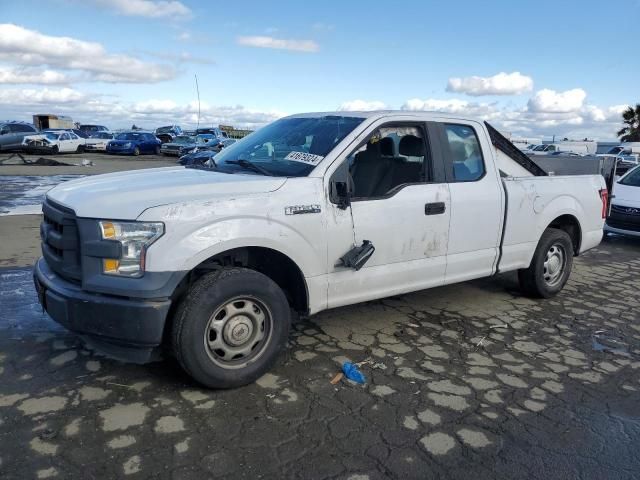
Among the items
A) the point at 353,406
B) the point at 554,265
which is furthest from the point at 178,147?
the point at 353,406

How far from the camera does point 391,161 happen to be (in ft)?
15.5

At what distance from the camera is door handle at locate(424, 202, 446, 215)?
4.43 m

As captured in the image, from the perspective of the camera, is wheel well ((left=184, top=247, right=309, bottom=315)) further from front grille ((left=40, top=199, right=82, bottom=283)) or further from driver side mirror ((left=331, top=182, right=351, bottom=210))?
front grille ((left=40, top=199, right=82, bottom=283))

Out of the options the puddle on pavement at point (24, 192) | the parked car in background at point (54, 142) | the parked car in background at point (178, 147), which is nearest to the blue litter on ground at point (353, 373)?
the puddle on pavement at point (24, 192)

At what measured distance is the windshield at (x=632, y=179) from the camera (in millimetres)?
10273

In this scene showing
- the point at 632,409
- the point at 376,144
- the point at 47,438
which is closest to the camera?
the point at 47,438

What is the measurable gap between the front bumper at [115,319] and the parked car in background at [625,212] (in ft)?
27.9

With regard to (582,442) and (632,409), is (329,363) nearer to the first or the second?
(582,442)

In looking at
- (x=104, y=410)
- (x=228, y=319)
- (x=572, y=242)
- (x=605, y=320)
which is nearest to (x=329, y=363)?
(x=228, y=319)

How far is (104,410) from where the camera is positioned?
326 centimetres

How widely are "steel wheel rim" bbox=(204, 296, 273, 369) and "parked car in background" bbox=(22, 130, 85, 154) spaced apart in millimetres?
28521

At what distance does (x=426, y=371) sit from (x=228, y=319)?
1.49 m

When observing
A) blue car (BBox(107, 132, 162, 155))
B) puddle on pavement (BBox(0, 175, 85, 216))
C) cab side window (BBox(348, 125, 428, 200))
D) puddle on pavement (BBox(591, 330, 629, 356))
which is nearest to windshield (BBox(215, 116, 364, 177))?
cab side window (BBox(348, 125, 428, 200))

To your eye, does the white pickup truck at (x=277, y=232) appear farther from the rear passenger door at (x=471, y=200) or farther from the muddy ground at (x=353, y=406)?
the muddy ground at (x=353, y=406)
